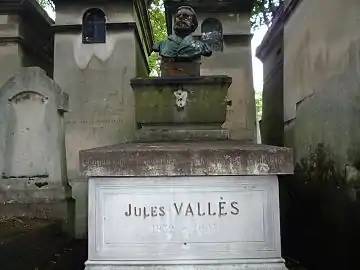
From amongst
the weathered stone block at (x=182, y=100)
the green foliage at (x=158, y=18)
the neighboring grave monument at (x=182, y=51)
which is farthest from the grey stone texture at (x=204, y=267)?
the green foliage at (x=158, y=18)

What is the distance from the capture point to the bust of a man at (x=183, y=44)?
5.58m

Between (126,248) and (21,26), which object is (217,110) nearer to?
(126,248)

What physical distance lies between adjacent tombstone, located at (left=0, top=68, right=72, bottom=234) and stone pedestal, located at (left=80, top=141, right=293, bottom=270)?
128 inches

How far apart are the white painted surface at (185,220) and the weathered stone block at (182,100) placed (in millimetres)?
1822

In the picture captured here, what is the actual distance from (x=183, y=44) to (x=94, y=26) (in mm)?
5199

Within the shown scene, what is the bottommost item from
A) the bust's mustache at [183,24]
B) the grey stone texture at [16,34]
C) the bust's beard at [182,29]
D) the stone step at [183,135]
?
the stone step at [183,135]

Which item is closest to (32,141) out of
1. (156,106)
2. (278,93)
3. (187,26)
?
(156,106)

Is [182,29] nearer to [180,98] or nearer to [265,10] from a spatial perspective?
[180,98]

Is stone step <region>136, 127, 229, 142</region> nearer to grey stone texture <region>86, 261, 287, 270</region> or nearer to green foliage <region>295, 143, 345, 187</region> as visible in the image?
green foliage <region>295, 143, 345, 187</region>

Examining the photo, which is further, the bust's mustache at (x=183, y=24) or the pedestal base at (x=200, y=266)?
the bust's mustache at (x=183, y=24)

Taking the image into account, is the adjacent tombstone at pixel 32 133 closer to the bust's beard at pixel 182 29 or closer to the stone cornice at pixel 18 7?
A: the bust's beard at pixel 182 29

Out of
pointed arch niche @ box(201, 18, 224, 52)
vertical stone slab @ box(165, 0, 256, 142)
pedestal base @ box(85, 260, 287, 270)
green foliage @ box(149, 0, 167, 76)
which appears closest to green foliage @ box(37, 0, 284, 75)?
green foliage @ box(149, 0, 167, 76)

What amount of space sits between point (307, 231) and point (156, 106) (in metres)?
2.70

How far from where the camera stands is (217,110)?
538 centimetres
